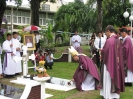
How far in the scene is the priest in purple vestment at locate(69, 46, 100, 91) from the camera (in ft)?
23.1

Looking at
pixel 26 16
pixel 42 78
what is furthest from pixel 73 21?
pixel 42 78

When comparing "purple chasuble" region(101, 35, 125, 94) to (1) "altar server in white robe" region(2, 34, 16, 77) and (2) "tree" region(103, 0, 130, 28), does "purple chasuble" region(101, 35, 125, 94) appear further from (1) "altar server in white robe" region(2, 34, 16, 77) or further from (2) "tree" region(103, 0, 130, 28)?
(2) "tree" region(103, 0, 130, 28)

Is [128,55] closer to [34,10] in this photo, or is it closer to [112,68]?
[112,68]

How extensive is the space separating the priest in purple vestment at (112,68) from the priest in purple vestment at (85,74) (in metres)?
1.02

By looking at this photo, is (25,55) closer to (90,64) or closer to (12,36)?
(12,36)

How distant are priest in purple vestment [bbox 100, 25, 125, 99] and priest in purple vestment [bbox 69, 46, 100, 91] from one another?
1022 millimetres

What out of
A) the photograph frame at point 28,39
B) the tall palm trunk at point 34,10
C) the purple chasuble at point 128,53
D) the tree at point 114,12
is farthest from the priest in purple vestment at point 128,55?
the tree at point 114,12

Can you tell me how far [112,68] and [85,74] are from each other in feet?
4.82

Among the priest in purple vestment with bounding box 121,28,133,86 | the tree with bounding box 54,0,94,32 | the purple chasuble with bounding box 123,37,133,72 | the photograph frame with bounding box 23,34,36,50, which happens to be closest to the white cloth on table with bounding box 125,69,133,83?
the priest in purple vestment with bounding box 121,28,133,86

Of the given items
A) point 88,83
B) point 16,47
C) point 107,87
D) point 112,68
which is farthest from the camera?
point 16,47

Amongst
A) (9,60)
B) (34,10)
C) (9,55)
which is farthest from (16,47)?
(34,10)

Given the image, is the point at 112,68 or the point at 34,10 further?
the point at 34,10

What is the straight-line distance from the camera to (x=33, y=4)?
15758 millimetres

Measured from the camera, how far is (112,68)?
588cm
